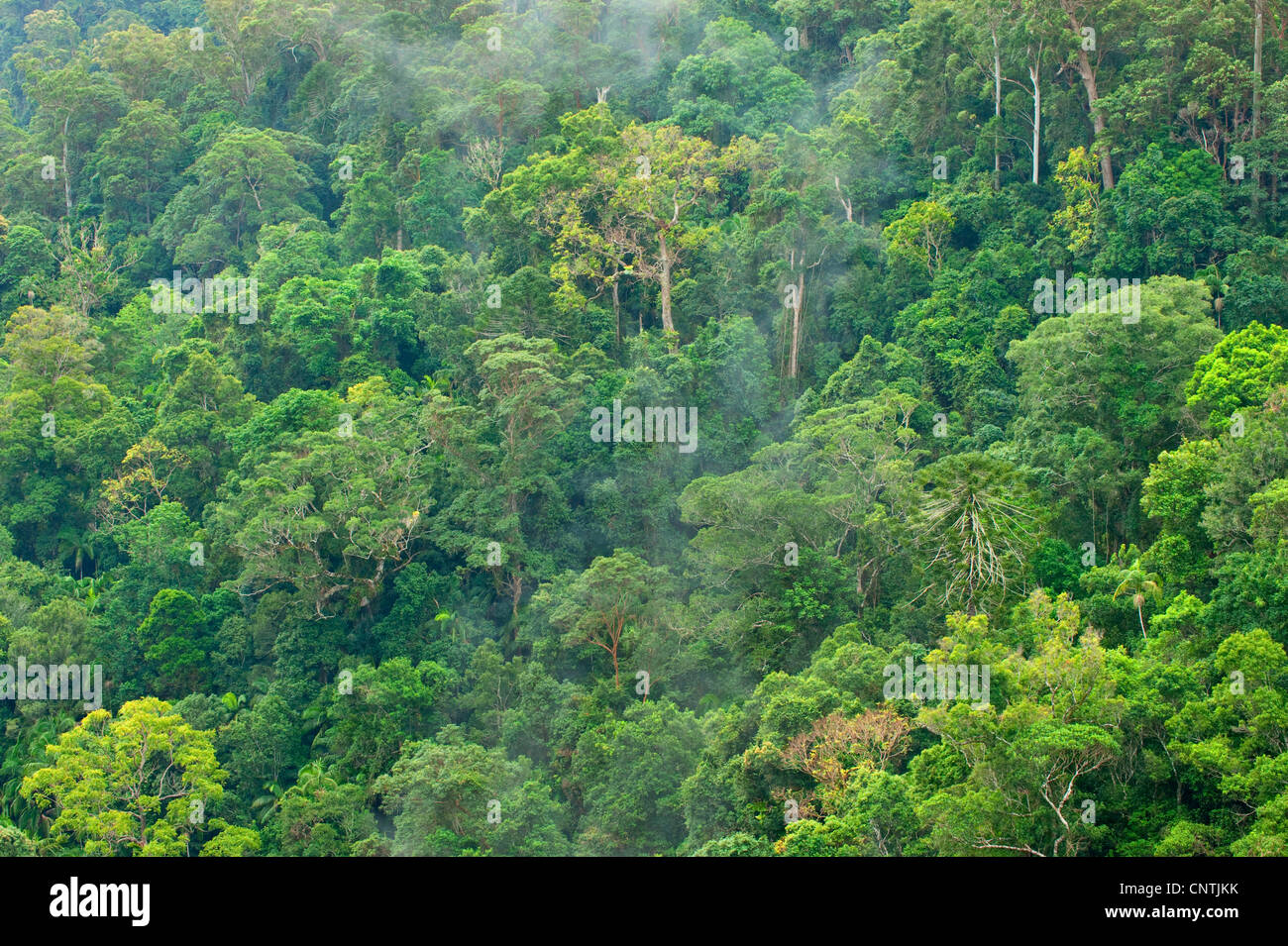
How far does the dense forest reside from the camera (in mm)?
20156

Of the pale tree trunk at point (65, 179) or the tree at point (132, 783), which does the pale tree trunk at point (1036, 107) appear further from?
→ the pale tree trunk at point (65, 179)

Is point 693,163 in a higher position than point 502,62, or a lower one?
lower

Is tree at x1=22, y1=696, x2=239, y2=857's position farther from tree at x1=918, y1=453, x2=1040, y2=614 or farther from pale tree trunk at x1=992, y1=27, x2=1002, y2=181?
pale tree trunk at x1=992, y1=27, x2=1002, y2=181

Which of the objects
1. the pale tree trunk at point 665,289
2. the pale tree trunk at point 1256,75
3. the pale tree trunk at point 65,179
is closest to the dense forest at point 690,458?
the pale tree trunk at point 1256,75

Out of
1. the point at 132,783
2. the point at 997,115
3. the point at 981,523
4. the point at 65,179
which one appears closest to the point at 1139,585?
the point at 981,523

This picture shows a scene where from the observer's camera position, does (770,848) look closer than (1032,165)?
Yes

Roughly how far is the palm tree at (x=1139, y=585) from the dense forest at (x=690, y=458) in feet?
0.41

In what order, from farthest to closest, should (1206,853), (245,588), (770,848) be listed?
(245,588)
(770,848)
(1206,853)

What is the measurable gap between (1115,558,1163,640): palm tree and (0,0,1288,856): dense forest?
0.41ft

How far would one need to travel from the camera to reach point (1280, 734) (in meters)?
16.9

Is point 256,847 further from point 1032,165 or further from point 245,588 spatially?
point 1032,165

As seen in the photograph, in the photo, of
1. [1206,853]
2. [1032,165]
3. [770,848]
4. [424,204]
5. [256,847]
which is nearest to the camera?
[1206,853]
